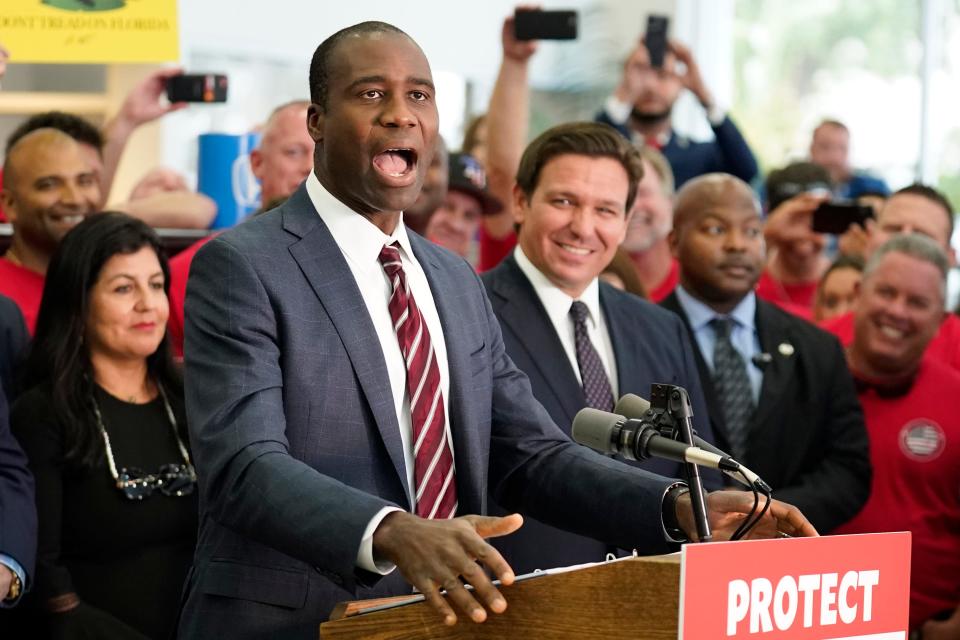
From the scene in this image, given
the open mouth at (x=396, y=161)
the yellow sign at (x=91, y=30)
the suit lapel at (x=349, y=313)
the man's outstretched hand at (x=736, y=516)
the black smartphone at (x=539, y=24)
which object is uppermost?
the black smartphone at (x=539, y=24)

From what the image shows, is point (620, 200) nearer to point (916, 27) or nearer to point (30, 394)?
point (30, 394)

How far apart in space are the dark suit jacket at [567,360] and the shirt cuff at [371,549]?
1.10 m

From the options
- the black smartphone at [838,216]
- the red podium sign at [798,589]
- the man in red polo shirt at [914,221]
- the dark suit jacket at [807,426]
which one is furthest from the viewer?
the black smartphone at [838,216]

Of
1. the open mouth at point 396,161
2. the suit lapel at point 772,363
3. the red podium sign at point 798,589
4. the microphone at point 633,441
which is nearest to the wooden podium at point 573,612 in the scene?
the red podium sign at point 798,589

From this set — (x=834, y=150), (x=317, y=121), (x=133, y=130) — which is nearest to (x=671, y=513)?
(x=317, y=121)

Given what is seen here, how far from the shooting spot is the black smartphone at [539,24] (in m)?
4.30

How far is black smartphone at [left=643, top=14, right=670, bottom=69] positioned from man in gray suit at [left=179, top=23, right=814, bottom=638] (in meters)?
3.41

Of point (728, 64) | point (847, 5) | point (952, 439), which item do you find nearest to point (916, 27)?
point (847, 5)

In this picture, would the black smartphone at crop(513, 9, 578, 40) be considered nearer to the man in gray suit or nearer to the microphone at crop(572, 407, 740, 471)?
the man in gray suit

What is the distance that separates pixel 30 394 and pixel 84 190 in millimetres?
856

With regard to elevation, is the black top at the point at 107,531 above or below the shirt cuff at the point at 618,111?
below

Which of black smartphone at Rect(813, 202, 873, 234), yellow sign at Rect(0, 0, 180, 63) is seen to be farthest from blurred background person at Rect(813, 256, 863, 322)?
yellow sign at Rect(0, 0, 180, 63)

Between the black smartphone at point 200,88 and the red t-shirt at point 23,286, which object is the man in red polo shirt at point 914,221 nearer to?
the black smartphone at point 200,88

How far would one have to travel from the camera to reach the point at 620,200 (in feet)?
10.5
